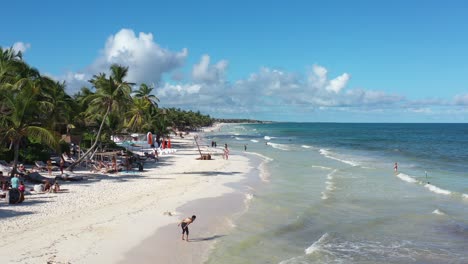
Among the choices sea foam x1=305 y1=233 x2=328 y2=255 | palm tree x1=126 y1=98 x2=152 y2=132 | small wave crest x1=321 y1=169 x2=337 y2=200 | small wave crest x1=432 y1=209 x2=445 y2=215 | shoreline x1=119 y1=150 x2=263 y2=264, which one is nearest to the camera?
shoreline x1=119 y1=150 x2=263 y2=264

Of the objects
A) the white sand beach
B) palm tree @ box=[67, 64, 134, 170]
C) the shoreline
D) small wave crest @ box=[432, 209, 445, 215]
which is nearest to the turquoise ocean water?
small wave crest @ box=[432, 209, 445, 215]

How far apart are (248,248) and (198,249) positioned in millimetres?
1455

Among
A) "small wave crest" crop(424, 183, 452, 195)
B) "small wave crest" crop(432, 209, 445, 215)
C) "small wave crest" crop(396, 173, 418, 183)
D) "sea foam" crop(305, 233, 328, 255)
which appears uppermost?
"small wave crest" crop(396, 173, 418, 183)

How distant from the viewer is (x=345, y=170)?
106 ft

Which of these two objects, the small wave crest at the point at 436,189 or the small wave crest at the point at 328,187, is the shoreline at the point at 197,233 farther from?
the small wave crest at the point at 436,189

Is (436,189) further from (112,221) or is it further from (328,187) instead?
(112,221)

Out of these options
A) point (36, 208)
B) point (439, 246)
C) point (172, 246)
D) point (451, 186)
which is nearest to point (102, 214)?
point (36, 208)

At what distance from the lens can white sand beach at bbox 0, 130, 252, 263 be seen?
441 inches

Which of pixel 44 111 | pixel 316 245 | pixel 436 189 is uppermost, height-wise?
pixel 44 111

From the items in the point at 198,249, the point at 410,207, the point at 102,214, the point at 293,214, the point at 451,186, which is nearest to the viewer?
the point at 198,249

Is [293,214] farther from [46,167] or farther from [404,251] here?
[46,167]

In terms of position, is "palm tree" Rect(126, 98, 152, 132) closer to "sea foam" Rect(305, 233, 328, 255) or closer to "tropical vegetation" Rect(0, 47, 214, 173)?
"tropical vegetation" Rect(0, 47, 214, 173)

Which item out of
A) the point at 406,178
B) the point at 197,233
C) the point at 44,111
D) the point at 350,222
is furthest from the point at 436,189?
the point at 44,111

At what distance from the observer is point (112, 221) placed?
14648 millimetres
